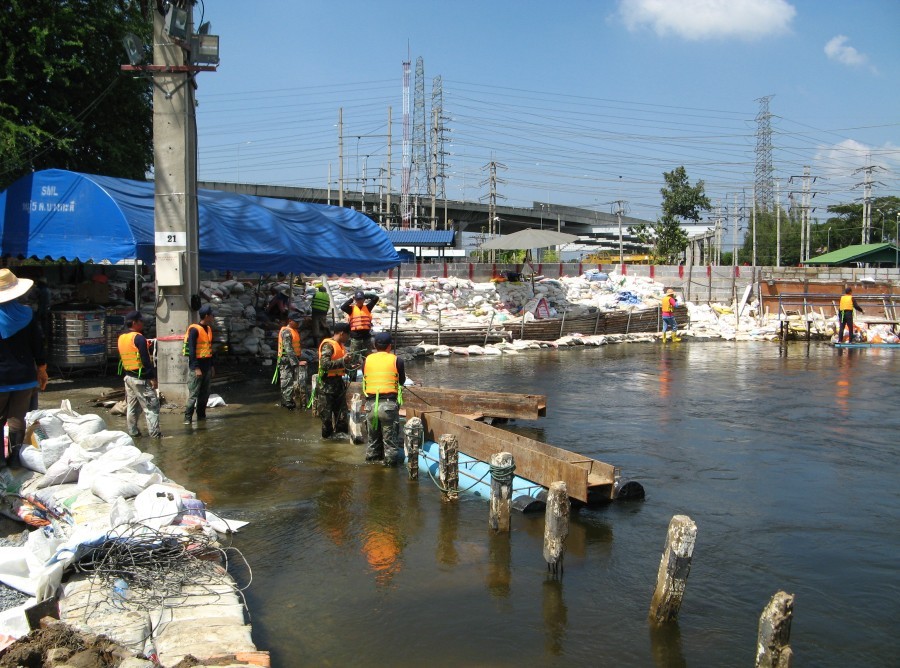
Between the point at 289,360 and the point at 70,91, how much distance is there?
1203 centimetres

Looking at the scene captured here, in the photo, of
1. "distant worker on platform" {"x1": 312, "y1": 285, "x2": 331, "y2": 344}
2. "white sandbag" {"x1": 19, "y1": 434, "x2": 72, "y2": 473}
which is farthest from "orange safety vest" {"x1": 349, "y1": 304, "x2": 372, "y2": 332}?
"white sandbag" {"x1": 19, "y1": 434, "x2": 72, "y2": 473}

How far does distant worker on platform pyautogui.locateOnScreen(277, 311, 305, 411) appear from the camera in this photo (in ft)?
40.7

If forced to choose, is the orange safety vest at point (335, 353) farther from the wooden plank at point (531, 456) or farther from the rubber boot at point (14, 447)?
the rubber boot at point (14, 447)

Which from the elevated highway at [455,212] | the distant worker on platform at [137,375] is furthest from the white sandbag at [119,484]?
the elevated highway at [455,212]

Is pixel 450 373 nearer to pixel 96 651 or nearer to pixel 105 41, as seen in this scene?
pixel 105 41

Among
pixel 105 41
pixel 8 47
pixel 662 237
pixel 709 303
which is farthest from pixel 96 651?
pixel 662 237

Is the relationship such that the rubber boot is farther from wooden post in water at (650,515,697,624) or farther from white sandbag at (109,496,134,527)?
wooden post in water at (650,515,697,624)

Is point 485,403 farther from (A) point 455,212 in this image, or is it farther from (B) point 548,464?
(A) point 455,212

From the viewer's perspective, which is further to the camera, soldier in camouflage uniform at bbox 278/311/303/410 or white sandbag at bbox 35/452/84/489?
soldier in camouflage uniform at bbox 278/311/303/410

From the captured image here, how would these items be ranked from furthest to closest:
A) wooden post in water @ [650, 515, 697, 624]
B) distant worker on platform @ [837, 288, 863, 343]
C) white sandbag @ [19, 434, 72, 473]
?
distant worker on platform @ [837, 288, 863, 343]
white sandbag @ [19, 434, 72, 473]
wooden post in water @ [650, 515, 697, 624]

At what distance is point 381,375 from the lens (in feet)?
29.9

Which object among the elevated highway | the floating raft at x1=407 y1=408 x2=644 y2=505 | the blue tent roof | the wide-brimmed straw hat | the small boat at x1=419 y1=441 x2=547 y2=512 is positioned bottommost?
the small boat at x1=419 y1=441 x2=547 y2=512

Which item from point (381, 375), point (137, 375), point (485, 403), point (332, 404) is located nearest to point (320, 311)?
point (485, 403)

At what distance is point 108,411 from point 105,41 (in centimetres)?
1230
